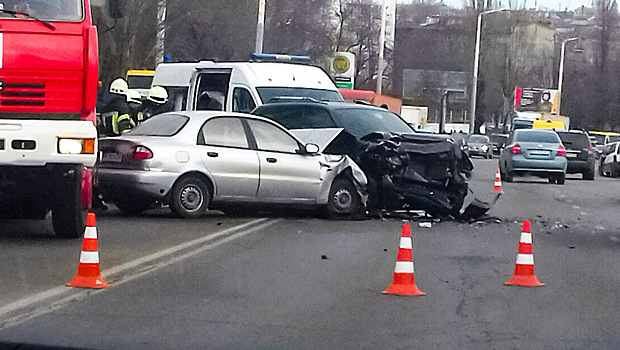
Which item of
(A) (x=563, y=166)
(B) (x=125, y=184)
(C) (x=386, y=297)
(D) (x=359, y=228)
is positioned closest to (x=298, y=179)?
(D) (x=359, y=228)

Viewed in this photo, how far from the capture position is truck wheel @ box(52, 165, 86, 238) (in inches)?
435

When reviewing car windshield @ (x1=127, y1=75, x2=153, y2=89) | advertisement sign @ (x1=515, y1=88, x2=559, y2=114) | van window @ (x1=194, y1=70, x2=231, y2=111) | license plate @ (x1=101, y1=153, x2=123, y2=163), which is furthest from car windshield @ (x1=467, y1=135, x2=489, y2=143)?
license plate @ (x1=101, y1=153, x2=123, y2=163)

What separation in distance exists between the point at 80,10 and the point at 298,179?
5280 mm

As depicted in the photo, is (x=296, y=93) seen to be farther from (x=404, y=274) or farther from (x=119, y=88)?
(x=404, y=274)

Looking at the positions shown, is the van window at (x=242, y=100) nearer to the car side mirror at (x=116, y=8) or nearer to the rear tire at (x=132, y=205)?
the rear tire at (x=132, y=205)

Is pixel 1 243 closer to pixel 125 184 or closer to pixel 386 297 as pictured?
pixel 125 184

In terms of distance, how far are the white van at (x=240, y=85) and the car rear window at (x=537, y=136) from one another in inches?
341

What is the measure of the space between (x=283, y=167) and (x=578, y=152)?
20380mm

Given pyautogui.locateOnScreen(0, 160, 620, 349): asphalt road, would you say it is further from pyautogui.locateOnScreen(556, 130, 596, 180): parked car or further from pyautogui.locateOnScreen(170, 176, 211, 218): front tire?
pyautogui.locateOnScreen(556, 130, 596, 180): parked car

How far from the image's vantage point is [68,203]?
11.2 meters

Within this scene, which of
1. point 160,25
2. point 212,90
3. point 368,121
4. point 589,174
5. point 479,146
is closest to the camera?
point 368,121

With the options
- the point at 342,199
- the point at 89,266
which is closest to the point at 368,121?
the point at 342,199

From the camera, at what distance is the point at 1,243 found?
1135cm

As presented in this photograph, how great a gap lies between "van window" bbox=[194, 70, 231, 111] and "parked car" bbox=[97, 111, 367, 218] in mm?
6524
